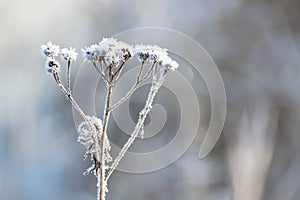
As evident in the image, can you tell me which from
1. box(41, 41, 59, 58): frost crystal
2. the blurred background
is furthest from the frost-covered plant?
the blurred background

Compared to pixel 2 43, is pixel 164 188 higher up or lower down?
lower down

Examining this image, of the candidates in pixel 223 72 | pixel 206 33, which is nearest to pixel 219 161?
pixel 223 72

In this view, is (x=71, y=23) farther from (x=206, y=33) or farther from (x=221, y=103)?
(x=221, y=103)

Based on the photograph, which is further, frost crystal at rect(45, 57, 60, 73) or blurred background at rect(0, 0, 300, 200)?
blurred background at rect(0, 0, 300, 200)

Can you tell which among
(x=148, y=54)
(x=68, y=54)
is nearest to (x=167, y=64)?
(x=148, y=54)

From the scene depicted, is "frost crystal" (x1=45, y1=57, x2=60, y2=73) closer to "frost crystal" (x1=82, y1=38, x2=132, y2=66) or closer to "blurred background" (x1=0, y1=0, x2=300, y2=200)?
"frost crystal" (x1=82, y1=38, x2=132, y2=66)

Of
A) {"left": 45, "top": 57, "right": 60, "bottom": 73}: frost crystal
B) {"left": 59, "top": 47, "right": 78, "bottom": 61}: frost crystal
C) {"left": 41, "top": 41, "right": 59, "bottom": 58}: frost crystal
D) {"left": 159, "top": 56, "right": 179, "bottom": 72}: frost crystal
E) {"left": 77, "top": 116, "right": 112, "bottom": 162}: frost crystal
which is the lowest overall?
{"left": 77, "top": 116, "right": 112, "bottom": 162}: frost crystal

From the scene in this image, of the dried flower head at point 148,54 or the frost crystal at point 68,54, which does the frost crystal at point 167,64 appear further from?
the frost crystal at point 68,54
